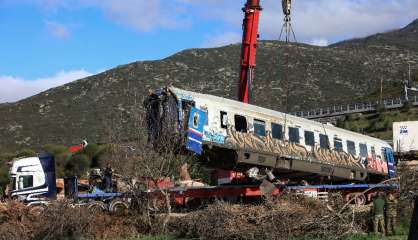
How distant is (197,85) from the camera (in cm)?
7619

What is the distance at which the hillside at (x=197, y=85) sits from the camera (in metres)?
65.8

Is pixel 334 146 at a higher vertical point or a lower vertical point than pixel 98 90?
lower

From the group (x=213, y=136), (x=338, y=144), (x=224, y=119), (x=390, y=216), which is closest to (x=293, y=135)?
(x=338, y=144)

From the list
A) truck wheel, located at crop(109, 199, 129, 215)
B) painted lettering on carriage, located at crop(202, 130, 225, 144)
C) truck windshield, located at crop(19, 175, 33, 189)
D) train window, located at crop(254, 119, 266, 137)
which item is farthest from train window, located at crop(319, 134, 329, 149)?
truck windshield, located at crop(19, 175, 33, 189)

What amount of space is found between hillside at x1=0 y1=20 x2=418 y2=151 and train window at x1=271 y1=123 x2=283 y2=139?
114ft

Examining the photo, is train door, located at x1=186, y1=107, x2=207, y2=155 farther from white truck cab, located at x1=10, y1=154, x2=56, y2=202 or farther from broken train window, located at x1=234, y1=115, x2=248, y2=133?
white truck cab, located at x1=10, y1=154, x2=56, y2=202

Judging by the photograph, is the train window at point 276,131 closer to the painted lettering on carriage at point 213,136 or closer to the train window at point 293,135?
the train window at point 293,135

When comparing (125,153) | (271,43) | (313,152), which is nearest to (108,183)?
(125,153)

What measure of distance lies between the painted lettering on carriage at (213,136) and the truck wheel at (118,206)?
360 cm

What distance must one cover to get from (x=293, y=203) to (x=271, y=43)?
8249 centimetres

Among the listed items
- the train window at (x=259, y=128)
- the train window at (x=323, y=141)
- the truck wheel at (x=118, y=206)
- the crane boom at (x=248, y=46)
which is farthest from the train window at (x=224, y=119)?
the crane boom at (x=248, y=46)

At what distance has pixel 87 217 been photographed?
19172 millimetres

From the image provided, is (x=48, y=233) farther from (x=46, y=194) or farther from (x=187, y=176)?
(x=187, y=176)

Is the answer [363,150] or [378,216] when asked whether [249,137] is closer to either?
[378,216]
